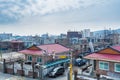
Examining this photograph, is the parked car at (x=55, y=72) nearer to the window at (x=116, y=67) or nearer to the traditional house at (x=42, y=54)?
the traditional house at (x=42, y=54)

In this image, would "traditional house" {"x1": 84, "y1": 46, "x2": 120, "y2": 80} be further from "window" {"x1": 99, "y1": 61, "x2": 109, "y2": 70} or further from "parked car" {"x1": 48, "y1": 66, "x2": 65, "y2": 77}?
"parked car" {"x1": 48, "y1": 66, "x2": 65, "y2": 77}

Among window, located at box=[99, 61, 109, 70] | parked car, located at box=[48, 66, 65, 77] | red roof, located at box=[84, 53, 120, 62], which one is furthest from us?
parked car, located at box=[48, 66, 65, 77]

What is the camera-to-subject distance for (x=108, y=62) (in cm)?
A: 2583

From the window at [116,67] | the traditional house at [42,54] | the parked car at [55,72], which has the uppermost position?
the traditional house at [42,54]

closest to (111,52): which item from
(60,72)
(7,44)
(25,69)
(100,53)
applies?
(100,53)

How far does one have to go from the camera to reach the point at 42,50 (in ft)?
111

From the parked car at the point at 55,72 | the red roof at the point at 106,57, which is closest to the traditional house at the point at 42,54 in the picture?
the parked car at the point at 55,72

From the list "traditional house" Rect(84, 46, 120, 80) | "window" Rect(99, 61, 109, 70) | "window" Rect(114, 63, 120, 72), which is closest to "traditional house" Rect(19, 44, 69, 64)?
"traditional house" Rect(84, 46, 120, 80)

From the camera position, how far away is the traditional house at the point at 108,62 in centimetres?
2516

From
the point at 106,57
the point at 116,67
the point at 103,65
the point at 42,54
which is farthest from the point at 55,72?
the point at 116,67

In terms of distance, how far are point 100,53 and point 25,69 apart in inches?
487

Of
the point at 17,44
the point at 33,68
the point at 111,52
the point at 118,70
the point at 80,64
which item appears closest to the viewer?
the point at 118,70

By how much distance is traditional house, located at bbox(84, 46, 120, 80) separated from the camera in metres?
25.2

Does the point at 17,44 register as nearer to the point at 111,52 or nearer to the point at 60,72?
the point at 60,72
